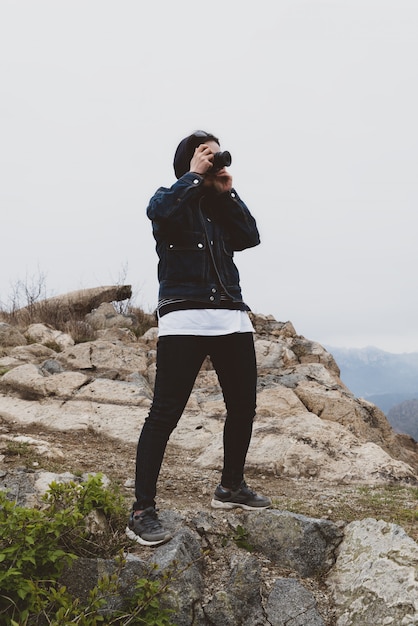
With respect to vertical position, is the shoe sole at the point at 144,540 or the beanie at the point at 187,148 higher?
the beanie at the point at 187,148

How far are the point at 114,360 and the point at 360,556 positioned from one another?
5.72m

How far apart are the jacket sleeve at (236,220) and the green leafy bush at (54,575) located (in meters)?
1.76

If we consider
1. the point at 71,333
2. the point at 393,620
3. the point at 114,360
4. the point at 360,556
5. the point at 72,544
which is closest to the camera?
the point at 393,620

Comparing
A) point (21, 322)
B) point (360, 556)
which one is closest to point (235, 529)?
point (360, 556)

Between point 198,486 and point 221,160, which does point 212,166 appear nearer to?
point 221,160

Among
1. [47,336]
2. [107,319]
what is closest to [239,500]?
[47,336]

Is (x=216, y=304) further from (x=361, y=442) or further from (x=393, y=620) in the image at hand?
(x=361, y=442)

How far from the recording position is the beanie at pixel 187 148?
10.7 ft

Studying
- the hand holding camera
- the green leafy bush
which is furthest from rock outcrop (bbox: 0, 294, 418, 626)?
the hand holding camera

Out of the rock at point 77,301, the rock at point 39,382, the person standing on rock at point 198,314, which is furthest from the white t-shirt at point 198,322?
the rock at point 77,301

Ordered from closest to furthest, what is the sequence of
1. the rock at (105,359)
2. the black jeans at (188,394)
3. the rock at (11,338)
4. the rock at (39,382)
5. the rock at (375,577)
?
the rock at (375,577) → the black jeans at (188,394) → the rock at (39,382) → the rock at (105,359) → the rock at (11,338)

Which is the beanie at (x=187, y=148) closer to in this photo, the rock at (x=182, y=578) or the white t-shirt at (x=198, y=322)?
the white t-shirt at (x=198, y=322)

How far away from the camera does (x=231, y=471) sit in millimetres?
3330

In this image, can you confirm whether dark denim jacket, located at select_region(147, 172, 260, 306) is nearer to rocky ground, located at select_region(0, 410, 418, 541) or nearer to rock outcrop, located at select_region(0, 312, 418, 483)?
rocky ground, located at select_region(0, 410, 418, 541)
